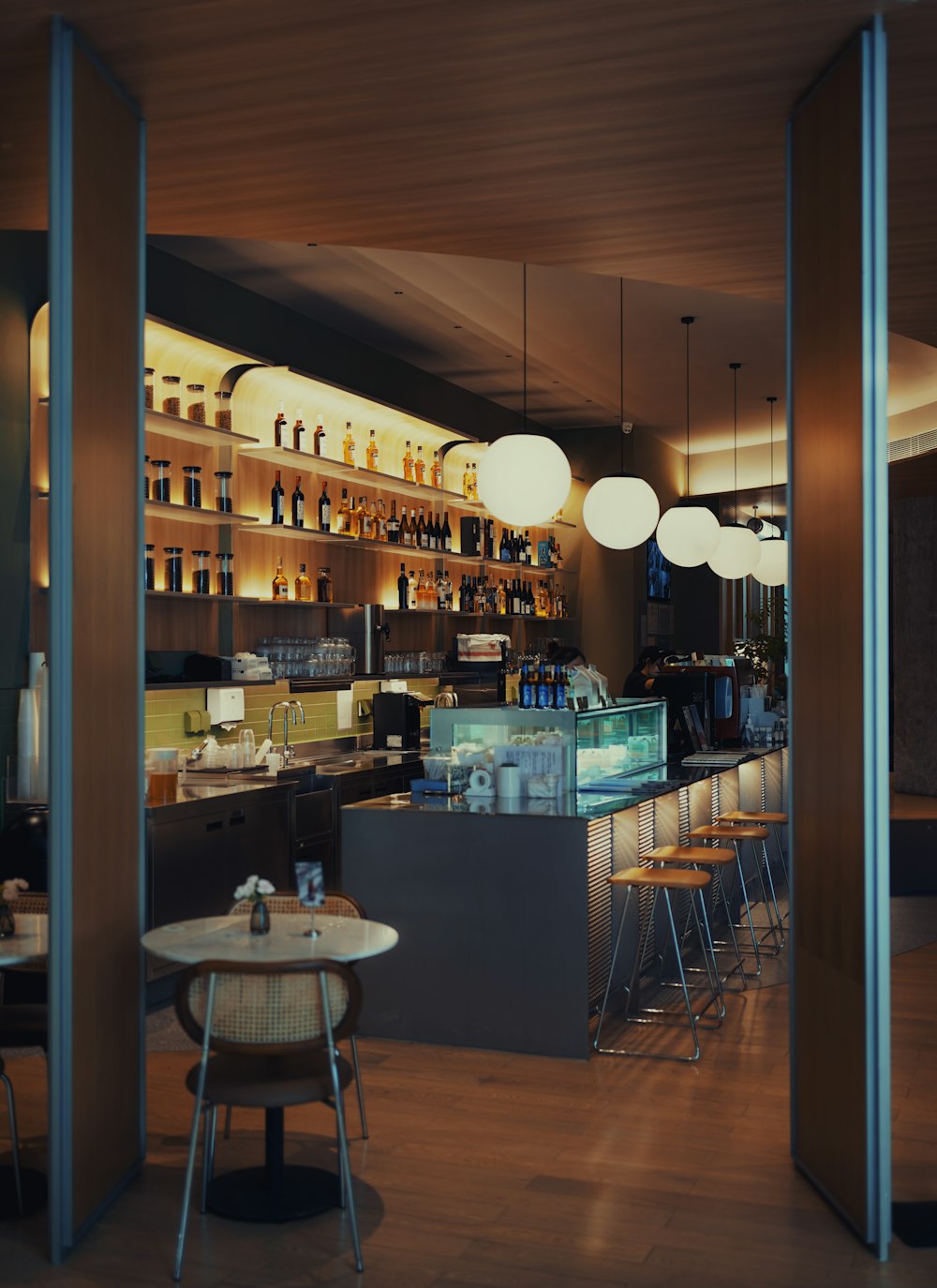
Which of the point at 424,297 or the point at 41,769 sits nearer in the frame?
the point at 41,769

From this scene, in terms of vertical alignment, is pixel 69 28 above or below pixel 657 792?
above

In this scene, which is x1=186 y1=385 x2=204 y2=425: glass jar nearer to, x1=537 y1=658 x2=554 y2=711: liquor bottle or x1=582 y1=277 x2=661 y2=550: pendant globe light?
x1=582 y1=277 x2=661 y2=550: pendant globe light

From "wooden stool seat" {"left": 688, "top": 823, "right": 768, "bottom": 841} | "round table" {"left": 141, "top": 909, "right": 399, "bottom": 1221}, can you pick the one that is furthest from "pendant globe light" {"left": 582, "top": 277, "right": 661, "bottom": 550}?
"round table" {"left": 141, "top": 909, "right": 399, "bottom": 1221}

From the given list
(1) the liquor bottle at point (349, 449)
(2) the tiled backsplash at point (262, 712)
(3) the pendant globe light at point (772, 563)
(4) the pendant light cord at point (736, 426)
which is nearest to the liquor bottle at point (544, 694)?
(2) the tiled backsplash at point (262, 712)

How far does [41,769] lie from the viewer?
5754 millimetres

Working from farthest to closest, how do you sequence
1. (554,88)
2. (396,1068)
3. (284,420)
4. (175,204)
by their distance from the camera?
(284,420), (396,1068), (175,204), (554,88)

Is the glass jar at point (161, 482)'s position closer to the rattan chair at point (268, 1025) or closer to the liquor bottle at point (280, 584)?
the liquor bottle at point (280, 584)

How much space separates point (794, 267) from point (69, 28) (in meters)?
2.08

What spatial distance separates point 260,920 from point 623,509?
3482 mm

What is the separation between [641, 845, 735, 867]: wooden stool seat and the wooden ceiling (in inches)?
95.4

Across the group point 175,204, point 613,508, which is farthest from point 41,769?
point 613,508

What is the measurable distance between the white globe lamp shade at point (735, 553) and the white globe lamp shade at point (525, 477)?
337cm

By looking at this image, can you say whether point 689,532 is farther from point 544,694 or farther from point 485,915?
point 485,915

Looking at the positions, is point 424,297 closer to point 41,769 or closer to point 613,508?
point 613,508
